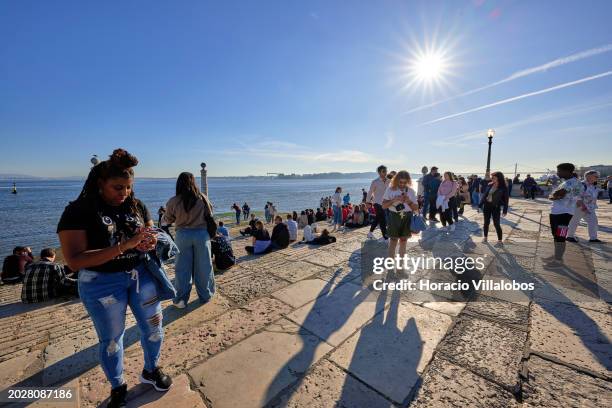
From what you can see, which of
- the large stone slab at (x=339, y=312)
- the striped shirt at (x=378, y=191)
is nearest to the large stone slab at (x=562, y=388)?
the large stone slab at (x=339, y=312)

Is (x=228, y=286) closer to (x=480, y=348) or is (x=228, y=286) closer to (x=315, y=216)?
(x=480, y=348)

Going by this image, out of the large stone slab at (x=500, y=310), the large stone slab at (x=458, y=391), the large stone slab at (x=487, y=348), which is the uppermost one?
the large stone slab at (x=500, y=310)

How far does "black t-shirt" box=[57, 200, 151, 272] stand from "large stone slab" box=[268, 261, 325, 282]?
2510 millimetres

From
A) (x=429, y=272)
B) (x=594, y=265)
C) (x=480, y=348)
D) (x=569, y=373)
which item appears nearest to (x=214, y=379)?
(x=480, y=348)

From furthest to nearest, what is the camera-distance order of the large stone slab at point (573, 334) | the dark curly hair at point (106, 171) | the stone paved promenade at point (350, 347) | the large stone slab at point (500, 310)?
the large stone slab at point (500, 310) < the large stone slab at point (573, 334) < the stone paved promenade at point (350, 347) < the dark curly hair at point (106, 171)

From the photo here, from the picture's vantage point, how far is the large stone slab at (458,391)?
1.67 m

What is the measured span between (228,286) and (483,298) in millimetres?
3436

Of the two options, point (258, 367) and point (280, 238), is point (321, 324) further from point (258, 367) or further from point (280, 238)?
point (280, 238)

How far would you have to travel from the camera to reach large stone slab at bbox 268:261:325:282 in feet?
13.2

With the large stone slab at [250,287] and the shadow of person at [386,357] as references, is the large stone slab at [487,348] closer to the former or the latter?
the shadow of person at [386,357]

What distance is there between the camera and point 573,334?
2.37m

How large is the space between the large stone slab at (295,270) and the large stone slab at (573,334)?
8.97 ft

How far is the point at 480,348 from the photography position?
7.22ft

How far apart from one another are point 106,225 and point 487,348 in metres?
3.14
